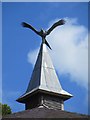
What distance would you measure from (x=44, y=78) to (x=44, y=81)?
312mm

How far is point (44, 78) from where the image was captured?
68.8 feet

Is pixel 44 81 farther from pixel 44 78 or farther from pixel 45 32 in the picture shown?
pixel 45 32

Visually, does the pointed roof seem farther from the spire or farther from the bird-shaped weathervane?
the bird-shaped weathervane

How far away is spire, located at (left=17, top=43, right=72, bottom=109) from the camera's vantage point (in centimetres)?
2017

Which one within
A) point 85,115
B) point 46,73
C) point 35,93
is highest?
point 46,73

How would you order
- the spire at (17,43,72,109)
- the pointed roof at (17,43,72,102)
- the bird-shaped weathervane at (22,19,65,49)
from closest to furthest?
the spire at (17,43,72,109) < the pointed roof at (17,43,72,102) < the bird-shaped weathervane at (22,19,65,49)

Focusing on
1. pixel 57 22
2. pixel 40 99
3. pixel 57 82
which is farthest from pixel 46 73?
pixel 57 22

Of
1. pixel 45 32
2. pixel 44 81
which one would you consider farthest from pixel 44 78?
pixel 45 32

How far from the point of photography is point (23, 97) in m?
20.8

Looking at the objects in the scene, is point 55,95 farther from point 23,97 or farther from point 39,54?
point 39,54

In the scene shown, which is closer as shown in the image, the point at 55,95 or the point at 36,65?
the point at 55,95

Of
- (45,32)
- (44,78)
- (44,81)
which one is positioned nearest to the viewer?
(44,81)

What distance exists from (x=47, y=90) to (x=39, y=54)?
3.46m

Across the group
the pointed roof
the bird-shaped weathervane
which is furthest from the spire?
the bird-shaped weathervane
